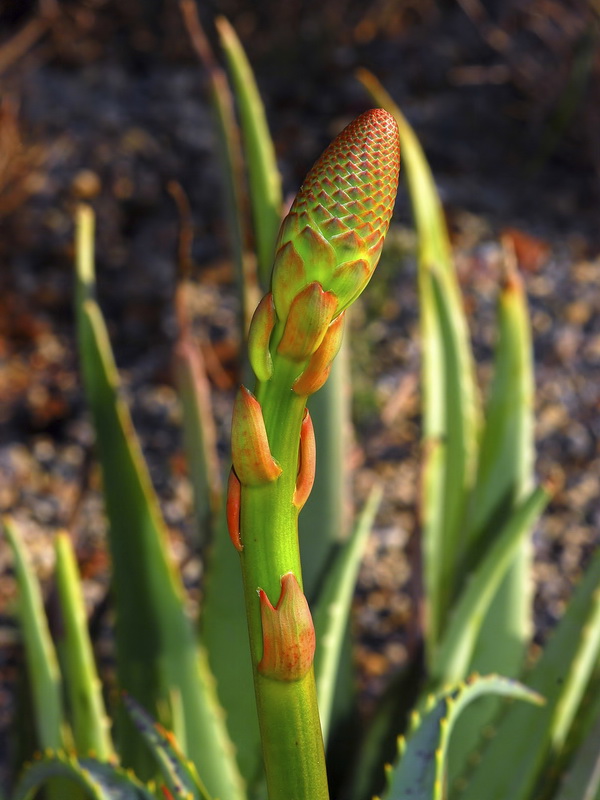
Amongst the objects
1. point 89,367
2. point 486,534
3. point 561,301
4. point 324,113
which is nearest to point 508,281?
point 486,534

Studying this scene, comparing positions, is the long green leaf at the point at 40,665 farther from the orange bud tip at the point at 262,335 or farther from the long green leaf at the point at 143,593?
the orange bud tip at the point at 262,335

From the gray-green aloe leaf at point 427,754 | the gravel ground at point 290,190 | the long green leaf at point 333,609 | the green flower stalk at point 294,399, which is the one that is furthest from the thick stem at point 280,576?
the gravel ground at point 290,190

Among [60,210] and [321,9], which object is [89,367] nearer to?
[60,210]

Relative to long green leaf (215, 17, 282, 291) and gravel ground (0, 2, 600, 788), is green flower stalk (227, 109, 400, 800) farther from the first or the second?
gravel ground (0, 2, 600, 788)

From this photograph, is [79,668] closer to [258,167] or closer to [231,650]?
[231,650]

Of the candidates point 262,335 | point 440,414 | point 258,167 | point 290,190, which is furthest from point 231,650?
point 290,190
